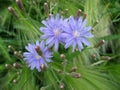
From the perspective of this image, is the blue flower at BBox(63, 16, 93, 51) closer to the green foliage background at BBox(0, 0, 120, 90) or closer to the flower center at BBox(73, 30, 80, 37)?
the flower center at BBox(73, 30, 80, 37)

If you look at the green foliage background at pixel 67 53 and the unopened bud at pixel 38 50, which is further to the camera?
the green foliage background at pixel 67 53

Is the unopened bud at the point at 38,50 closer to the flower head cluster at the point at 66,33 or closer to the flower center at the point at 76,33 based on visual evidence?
the flower head cluster at the point at 66,33

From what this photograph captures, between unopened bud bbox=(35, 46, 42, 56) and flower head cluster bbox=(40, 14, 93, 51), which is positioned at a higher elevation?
flower head cluster bbox=(40, 14, 93, 51)

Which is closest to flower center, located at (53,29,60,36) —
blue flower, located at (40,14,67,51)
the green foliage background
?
blue flower, located at (40,14,67,51)

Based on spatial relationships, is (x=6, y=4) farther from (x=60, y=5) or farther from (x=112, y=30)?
(x=112, y=30)

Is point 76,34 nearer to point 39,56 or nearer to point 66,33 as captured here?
point 66,33

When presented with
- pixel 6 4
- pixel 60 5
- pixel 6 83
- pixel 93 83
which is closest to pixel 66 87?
pixel 93 83

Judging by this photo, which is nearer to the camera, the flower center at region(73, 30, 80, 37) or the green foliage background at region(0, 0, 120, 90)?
the flower center at region(73, 30, 80, 37)

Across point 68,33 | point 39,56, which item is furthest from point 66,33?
point 39,56

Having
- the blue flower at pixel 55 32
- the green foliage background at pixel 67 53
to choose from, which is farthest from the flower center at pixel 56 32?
the green foliage background at pixel 67 53
